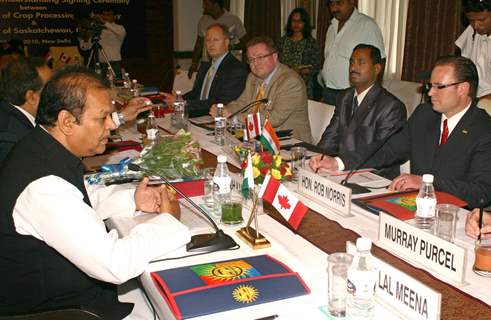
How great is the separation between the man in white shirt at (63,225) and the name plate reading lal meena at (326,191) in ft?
2.07

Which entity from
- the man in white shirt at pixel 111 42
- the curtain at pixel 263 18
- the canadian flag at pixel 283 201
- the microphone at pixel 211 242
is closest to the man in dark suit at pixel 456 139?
the canadian flag at pixel 283 201

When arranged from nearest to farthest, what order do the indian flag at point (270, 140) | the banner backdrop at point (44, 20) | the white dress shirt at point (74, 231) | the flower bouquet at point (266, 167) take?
the white dress shirt at point (74, 231) → the flower bouquet at point (266, 167) → the indian flag at point (270, 140) → the banner backdrop at point (44, 20)

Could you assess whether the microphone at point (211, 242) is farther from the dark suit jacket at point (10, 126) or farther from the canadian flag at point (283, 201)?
the dark suit jacket at point (10, 126)

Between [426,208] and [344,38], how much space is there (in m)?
3.22

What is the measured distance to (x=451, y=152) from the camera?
251cm

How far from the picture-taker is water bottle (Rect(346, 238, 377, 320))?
4.02ft

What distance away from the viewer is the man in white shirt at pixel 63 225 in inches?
57.3

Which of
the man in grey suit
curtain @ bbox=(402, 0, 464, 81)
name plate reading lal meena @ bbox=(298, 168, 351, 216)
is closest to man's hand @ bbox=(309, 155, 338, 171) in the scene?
name plate reading lal meena @ bbox=(298, 168, 351, 216)

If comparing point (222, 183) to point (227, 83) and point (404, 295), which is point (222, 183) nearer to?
point (404, 295)

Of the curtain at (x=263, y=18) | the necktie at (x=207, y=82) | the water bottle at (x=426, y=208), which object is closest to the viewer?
the water bottle at (x=426, y=208)

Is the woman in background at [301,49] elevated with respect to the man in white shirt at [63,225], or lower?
elevated

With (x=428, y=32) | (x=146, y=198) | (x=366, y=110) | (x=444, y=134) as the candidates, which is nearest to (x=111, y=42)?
(x=428, y=32)

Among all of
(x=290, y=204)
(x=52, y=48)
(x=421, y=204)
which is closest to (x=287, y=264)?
(x=290, y=204)

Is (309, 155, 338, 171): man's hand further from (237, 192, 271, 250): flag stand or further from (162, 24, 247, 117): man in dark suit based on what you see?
(162, 24, 247, 117): man in dark suit
